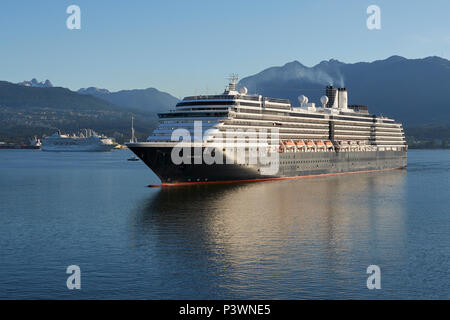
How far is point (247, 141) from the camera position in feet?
221

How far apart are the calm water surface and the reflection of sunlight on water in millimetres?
78

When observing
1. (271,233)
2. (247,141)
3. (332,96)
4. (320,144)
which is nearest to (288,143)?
(320,144)

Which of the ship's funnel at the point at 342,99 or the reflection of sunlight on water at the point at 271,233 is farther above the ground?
the ship's funnel at the point at 342,99

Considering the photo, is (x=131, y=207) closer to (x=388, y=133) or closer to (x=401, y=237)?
(x=401, y=237)

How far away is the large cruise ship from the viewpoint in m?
61.6

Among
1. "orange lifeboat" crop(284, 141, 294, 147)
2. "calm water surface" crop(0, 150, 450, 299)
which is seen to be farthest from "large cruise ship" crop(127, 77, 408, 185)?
"calm water surface" crop(0, 150, 450, 299)

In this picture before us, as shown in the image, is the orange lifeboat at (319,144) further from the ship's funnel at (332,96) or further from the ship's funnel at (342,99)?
the ship's funnel at (342,99)

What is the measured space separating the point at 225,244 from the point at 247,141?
3528 cm

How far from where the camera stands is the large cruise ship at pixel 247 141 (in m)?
61.6

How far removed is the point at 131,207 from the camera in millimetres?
49844

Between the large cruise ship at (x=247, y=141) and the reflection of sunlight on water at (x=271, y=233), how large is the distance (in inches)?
143

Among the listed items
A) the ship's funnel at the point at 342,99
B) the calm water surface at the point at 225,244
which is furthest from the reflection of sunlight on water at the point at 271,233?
the ship's funnel at the point at 342,99

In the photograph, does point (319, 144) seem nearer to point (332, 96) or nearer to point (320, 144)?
point (320, 144)
